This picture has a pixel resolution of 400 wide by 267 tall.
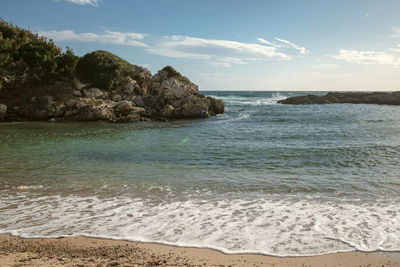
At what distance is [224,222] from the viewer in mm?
7414

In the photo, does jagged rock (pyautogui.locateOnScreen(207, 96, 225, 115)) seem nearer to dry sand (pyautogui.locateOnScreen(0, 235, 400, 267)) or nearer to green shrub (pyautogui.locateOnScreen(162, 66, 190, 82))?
green shrub (pyautogui.locateOnScreen(162, 66, 190, 82))

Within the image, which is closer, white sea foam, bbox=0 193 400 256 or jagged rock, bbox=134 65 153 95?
white sea foam, bbox=0 193 400 256

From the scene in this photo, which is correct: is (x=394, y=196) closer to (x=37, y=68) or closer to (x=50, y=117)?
(x=50, y=117)

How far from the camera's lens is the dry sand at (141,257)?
17.2 ft

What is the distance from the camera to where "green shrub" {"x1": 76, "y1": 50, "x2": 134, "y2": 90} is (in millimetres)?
44344

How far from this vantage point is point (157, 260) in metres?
5.36

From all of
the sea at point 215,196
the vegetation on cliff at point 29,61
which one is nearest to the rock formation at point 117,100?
the vegetation on cliff at point 29,61

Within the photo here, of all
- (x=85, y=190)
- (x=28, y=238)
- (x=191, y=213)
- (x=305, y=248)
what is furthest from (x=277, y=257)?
(x=85, y=190)

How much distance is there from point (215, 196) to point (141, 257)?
4.43 metres

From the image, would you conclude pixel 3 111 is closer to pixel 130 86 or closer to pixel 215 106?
pixel 130 86

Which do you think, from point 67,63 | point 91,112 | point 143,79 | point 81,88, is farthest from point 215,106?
point 67,63

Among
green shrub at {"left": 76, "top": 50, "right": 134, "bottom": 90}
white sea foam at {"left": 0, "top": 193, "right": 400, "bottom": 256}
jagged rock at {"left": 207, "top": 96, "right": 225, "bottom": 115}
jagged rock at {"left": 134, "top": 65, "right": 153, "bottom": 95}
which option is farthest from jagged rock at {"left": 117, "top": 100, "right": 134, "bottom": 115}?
white sea foam at {"left": 0, "top": 193, "right": 400, "bottom": 256}

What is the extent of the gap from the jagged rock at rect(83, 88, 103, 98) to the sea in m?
25.1

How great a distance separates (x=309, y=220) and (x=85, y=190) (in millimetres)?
7919
